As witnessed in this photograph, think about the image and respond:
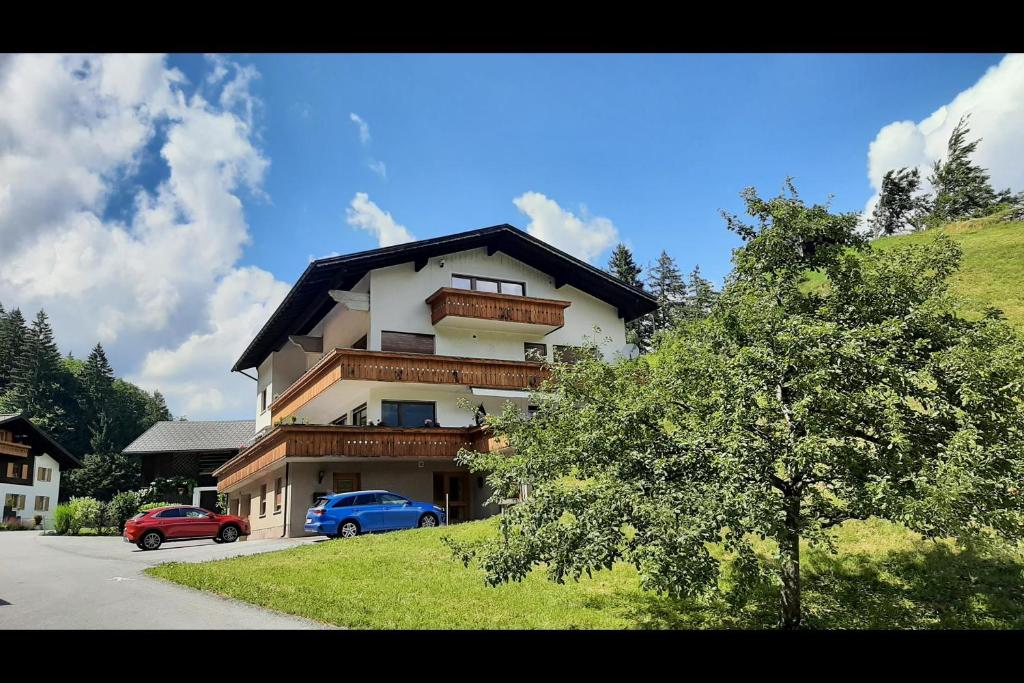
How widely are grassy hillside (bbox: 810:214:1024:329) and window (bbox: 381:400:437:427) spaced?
48.1ft

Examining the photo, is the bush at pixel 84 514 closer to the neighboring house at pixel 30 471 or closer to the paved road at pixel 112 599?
the neighboring house at pixel 30 471

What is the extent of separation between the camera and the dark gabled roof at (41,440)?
135ft

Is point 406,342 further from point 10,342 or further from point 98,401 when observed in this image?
point 98,401

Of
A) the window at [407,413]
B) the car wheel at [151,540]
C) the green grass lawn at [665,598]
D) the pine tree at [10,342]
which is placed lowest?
the green grass lawn at [665,598]

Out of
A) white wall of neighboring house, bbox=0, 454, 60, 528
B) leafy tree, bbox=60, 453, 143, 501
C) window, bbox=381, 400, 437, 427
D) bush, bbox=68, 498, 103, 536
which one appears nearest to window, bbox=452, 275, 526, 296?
window, bbox=381, 400, 437, 427

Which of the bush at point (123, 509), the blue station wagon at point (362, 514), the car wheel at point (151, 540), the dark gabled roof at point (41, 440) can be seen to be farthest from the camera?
the dark gabled roof at point (41, 440)

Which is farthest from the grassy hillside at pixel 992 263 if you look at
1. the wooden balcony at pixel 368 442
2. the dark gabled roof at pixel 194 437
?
the dark gabled roof at pixel 194 437

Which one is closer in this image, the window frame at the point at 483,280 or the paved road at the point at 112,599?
the paved road at the point at 112,599

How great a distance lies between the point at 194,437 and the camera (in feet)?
150

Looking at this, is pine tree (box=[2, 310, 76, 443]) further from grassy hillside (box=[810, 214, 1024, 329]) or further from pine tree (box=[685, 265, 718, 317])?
grassy hillside (box=[810, 214, 1024, 329])

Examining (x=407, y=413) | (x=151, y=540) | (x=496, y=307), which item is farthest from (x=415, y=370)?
(x=151, y=540)

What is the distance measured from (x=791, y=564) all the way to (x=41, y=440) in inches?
1888

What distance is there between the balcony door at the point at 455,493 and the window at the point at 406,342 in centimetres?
443
